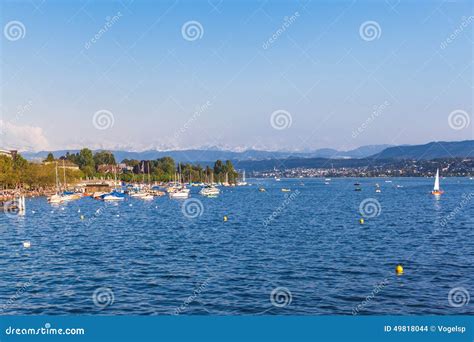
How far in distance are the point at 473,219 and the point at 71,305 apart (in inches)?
2444

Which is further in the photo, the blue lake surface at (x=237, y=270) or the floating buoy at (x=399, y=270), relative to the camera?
the floating buoy at (x=399, y=270)

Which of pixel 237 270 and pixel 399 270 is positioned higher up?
pixel 237 270

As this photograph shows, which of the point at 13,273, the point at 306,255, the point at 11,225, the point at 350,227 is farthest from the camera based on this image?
the point at 11,225

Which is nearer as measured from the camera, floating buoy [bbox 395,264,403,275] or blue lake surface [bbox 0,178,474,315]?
blue lake surface [bbox 0,178,474,315]

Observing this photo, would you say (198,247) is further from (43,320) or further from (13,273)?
(43,320)

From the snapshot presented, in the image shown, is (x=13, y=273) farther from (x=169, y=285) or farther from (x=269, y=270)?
(x=269, y=270)

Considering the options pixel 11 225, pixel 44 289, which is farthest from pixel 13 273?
pixel 11 225

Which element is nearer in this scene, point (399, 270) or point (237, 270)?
point (399, 270)

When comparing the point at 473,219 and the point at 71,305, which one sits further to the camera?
the point at 473,219

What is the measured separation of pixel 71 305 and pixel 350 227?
4149 cm

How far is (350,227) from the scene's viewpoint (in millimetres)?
59156

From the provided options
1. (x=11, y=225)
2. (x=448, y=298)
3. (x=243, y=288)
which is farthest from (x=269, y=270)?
(x=11, y=225)

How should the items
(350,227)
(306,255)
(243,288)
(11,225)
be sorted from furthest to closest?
(11,225)
(350,227)
(306,255)
(243,288)

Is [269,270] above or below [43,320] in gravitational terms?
below
